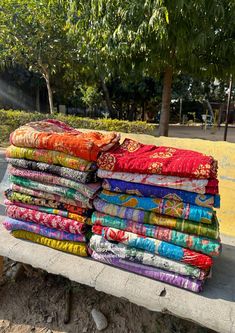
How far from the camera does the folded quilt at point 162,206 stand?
3.98 feet

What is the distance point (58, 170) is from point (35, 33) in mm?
7244

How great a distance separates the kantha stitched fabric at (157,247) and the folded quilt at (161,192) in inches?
8.2

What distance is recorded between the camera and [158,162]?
128 cm

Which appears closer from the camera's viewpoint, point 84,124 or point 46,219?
point 46,219

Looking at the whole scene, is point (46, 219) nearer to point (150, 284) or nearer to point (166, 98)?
point (150, 284)

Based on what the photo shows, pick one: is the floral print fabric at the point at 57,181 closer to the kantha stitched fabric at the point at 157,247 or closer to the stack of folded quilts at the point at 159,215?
the stack of folded quilts at the point at 159,215

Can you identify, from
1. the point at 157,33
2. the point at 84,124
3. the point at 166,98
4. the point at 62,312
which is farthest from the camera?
the point at 84,124

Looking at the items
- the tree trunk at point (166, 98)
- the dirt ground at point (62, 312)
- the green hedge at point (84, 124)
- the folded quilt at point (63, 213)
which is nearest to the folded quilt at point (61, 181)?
the folded quilt at point (63, 213)

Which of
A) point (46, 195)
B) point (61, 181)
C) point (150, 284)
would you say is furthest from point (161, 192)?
point (46, 195)

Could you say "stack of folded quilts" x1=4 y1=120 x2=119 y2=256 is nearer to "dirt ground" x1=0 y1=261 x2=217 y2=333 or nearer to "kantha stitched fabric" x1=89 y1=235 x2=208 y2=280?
"kantha stitched fabric" x1=89 y1=235 x2=208 y2=280

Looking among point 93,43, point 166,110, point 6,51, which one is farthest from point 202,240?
point 6,51

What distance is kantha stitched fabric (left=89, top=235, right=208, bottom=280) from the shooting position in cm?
121

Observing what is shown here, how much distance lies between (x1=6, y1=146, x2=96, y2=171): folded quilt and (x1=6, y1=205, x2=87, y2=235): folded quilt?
302 mm

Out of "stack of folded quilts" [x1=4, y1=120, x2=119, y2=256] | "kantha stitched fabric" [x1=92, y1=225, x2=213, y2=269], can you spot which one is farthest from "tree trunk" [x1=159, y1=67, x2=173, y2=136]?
"kantha stitched fabric" [x1=92, y1=225, x2=213, y2=269]
